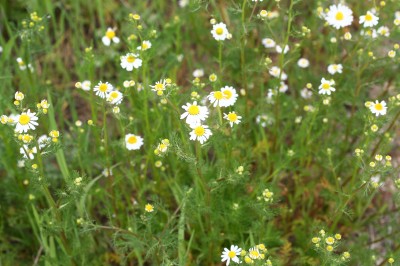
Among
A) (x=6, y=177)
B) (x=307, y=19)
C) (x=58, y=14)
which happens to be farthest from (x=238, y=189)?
(x=58, y=14)

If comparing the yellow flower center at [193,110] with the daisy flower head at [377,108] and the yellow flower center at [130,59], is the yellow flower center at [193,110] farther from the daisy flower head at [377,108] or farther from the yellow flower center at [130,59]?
the daisy flower head at [377,108]

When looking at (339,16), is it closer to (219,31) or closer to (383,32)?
(383,32)

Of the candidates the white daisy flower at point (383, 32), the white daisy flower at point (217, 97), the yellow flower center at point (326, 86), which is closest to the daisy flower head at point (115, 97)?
the white daisy flower at point (217, 97)

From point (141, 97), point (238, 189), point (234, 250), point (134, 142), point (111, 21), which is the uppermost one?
point (111, 21)

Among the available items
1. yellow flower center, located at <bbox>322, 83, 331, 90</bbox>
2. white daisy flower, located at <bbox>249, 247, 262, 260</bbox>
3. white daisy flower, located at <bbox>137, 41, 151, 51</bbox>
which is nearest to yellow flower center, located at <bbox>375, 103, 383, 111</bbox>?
yellow flower center, located at <bbox>322, 83, 331, 90</bbox>

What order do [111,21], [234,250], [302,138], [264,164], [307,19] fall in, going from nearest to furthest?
[234,250] → [302,138] → [264,164] → [307,19] → [111,21]

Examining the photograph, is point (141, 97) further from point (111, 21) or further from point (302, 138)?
point (111, 21)

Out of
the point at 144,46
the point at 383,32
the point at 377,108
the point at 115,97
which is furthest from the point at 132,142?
the point at 383,32

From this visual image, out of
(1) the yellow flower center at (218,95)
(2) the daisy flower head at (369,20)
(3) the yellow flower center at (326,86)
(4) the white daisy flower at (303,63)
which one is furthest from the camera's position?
(4) the white daisy flower at (303,63)
